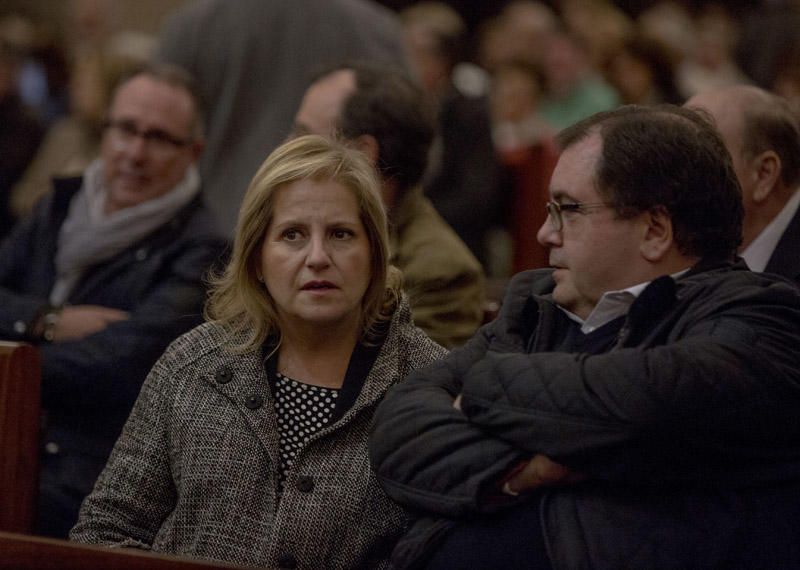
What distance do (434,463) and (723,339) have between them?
0.49 metres

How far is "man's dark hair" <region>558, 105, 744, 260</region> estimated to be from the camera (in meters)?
2.38

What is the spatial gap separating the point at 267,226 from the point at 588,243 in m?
0.64

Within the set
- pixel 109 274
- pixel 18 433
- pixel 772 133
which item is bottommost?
pixel 18 433

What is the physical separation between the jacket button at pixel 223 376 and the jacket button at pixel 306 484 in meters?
0.23

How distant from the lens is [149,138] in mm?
3965

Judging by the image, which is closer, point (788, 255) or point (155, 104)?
point (788, 255)

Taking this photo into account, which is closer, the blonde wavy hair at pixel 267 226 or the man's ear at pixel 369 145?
the blonde wavy hair at pixel 267 226

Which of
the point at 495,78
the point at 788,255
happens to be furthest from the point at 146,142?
the point at 495,78

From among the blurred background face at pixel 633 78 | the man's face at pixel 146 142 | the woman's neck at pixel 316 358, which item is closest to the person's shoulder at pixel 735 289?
the woman's neck at pixel 316 358

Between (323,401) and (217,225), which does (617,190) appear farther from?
(217,225)

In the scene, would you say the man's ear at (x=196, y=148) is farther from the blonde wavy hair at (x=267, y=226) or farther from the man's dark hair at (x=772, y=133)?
the man's dark hair at (x=772, y=133)

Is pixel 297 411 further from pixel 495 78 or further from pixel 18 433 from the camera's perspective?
pixel 495 78

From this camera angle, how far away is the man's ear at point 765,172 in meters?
3.21

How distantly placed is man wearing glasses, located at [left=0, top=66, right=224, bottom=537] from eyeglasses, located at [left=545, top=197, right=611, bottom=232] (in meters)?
0.98
